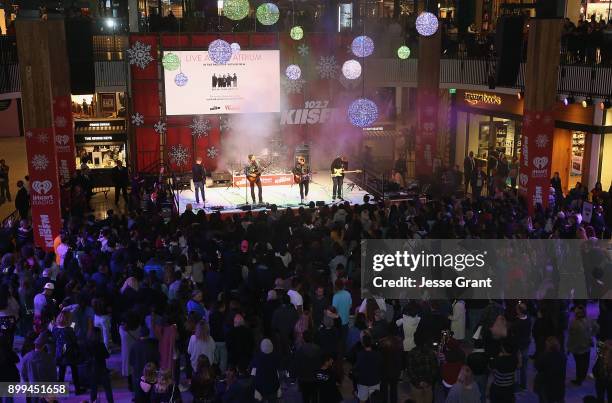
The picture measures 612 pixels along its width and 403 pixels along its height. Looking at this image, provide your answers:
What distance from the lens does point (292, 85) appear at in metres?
22.8

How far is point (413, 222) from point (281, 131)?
10979mm

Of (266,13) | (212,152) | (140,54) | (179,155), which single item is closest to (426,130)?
(266,13)

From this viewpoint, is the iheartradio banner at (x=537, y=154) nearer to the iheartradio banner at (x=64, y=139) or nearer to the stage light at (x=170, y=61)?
the stage light at (x=170, y=61)

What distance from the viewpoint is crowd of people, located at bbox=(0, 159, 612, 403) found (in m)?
7.29

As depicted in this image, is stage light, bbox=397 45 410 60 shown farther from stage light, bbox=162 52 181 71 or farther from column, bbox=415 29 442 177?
stage light, bbox=162 52 181 71

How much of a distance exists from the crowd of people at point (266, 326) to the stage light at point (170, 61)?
874cm

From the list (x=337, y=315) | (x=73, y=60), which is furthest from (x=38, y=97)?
(x=337, y=315)

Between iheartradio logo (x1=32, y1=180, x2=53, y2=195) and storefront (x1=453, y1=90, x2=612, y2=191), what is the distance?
1295 centimetres

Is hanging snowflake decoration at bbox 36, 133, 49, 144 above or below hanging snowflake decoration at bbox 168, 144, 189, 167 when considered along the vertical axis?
above

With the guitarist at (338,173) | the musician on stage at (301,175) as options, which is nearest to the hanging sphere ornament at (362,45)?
the guitarist at (338,173)

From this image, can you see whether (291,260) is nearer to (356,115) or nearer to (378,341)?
(378,341)

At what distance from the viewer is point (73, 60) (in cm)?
1662

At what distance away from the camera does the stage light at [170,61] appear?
1933cm
